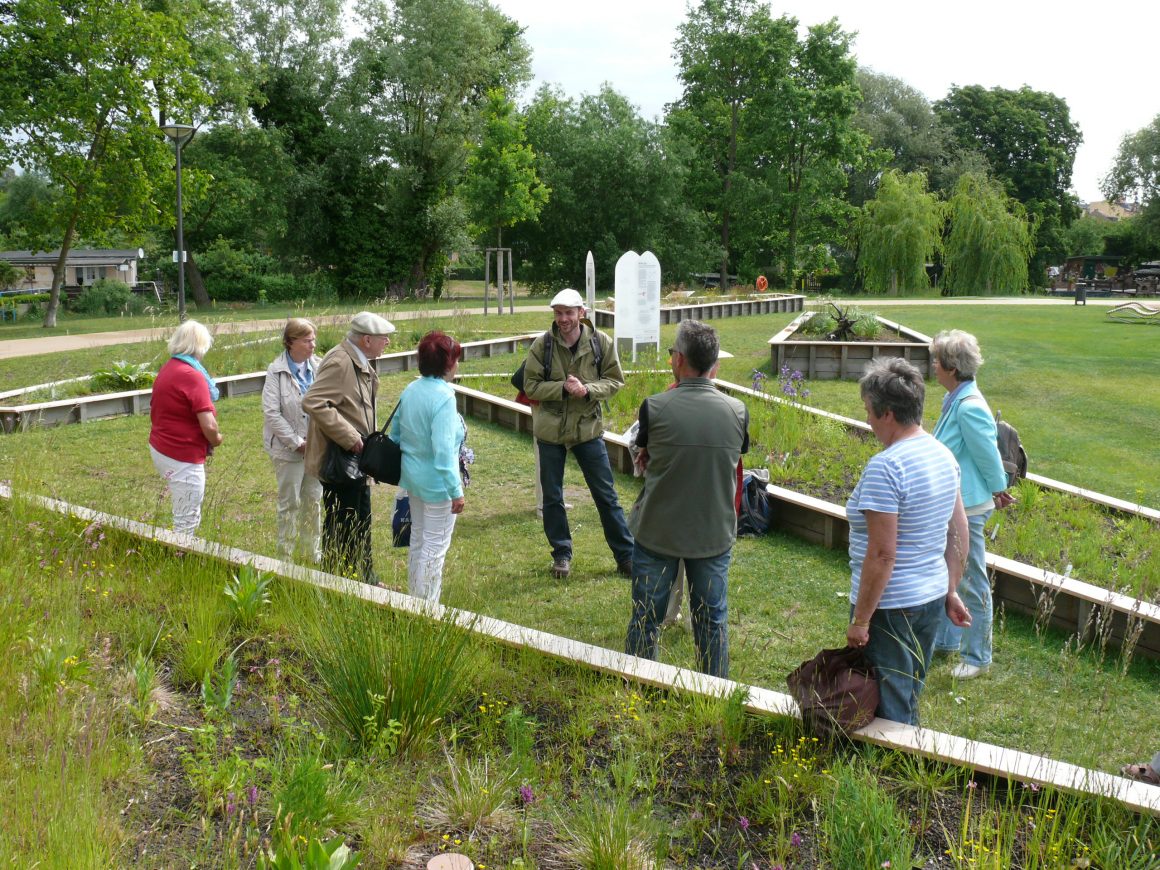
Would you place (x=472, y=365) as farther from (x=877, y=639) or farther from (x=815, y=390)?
(x=877, y=639)

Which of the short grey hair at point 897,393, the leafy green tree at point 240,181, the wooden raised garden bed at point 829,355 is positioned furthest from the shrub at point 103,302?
the short grey hair at point 897,393

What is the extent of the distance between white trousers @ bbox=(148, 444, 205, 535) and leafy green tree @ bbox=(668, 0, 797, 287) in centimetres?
3932

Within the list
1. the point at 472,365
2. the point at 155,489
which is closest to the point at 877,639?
the point at 155,489

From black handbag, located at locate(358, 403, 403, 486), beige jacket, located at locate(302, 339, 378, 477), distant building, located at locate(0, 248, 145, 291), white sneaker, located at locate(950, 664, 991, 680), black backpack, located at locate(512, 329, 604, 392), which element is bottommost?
white sneaker, located at locate(950, 664, 991, 680)

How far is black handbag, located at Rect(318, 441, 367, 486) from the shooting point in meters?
5.80

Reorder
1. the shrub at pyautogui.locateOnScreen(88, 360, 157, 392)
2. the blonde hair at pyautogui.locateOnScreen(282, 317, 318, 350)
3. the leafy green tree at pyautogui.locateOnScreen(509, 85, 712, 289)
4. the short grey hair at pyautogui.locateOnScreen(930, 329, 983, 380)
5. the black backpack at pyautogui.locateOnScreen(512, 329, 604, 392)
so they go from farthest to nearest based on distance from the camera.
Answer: the leafy green tree at pyautogui.locateOnScreen(509, 85, 712, 289)
the shrub at pyautogui.locateOnScreen(88, 360, 157, 392)
the black backpack at pyautogui.locateOnScreen(512, 329, 604, 392)
the blonde hair at pyautogui.locateOnScreen(282, 317, 318, 350)
the short grey hair at pyautogui.locateOnScreen(930, 329, 983, 380)

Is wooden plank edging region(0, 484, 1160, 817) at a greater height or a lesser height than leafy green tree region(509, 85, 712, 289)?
lesser

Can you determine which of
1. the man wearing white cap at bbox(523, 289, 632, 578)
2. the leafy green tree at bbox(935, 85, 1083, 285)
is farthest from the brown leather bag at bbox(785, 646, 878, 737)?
the leafy green tree at bbox(935, 85, 1083, 285)

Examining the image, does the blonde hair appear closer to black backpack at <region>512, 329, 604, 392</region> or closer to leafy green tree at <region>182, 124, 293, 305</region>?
black backpack at <region>512, 329, 604, 392</region>

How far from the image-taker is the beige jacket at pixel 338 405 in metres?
5.71

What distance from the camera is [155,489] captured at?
759 centimetres

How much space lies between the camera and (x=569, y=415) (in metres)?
6.59

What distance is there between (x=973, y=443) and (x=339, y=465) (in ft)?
11.7

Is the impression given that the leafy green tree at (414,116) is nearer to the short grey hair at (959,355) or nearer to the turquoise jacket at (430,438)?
the turquoise jacket at (430,438)
